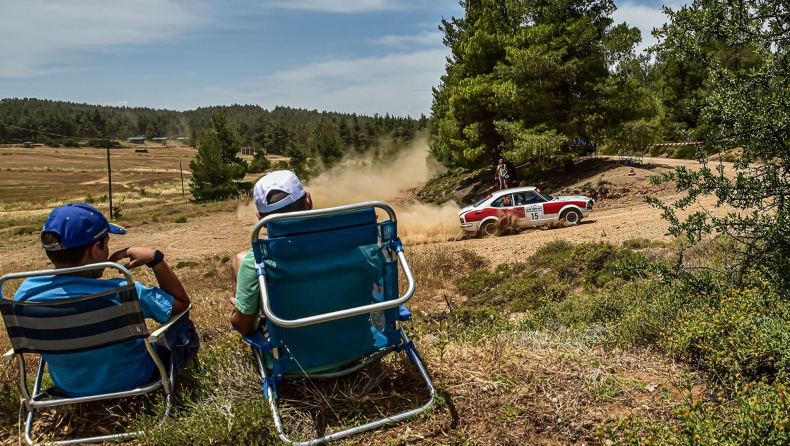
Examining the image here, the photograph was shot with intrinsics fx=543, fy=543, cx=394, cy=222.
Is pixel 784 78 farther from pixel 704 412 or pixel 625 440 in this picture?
pixel 625 440

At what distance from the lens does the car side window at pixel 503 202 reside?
1828cm

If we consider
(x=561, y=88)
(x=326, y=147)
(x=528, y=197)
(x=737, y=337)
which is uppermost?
(x=561, y=88)

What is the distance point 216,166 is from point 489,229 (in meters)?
40.2

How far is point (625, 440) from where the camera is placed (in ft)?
8.92

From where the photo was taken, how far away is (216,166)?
5275cm

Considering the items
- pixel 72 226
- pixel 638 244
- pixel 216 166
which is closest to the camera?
pixel 72 226

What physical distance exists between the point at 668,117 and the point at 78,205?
47.5 meters

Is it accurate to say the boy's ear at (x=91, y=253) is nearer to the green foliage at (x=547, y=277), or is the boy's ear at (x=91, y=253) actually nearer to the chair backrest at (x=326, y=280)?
the chair backrest at (x=326, y=280)

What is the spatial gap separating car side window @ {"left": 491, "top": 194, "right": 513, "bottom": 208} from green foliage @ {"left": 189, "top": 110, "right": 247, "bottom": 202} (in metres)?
40.1

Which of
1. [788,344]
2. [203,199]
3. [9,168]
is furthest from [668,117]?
[9,168]

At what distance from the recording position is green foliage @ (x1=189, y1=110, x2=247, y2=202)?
52.5 m

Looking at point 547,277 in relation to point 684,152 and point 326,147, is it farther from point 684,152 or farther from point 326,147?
point 326,147

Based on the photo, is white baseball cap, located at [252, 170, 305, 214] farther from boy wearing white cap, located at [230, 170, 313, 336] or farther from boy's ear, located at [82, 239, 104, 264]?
boy's ear, located at [82, 239, 104, 264]

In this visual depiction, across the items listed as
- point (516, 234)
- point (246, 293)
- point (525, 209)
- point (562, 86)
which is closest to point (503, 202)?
point (525, 209)
